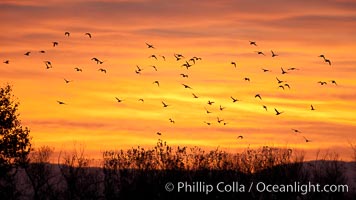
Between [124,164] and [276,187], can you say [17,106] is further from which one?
[276,187]

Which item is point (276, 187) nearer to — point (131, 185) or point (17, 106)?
point (131, 185)

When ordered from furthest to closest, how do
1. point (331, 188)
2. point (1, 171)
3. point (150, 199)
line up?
point (331, 188)
point (150, 199)
point (1, 171)

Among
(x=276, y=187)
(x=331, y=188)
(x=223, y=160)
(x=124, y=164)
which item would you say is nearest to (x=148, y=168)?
(x=124, y=164)

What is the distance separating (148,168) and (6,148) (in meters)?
14.2

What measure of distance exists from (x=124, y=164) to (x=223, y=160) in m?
9.34

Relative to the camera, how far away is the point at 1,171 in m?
60.9

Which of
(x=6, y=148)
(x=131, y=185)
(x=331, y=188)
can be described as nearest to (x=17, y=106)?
(x=6, y=148)

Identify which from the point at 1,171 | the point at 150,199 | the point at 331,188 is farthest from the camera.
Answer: the point at 331,188

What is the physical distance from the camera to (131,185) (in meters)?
67.8

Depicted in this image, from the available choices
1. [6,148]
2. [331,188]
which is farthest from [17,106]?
[331,188]

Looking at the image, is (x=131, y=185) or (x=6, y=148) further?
(x=131, y=185)

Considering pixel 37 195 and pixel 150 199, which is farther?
pixel 37 195

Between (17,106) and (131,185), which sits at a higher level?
(17,106)

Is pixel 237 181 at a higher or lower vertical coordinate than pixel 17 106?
lower
